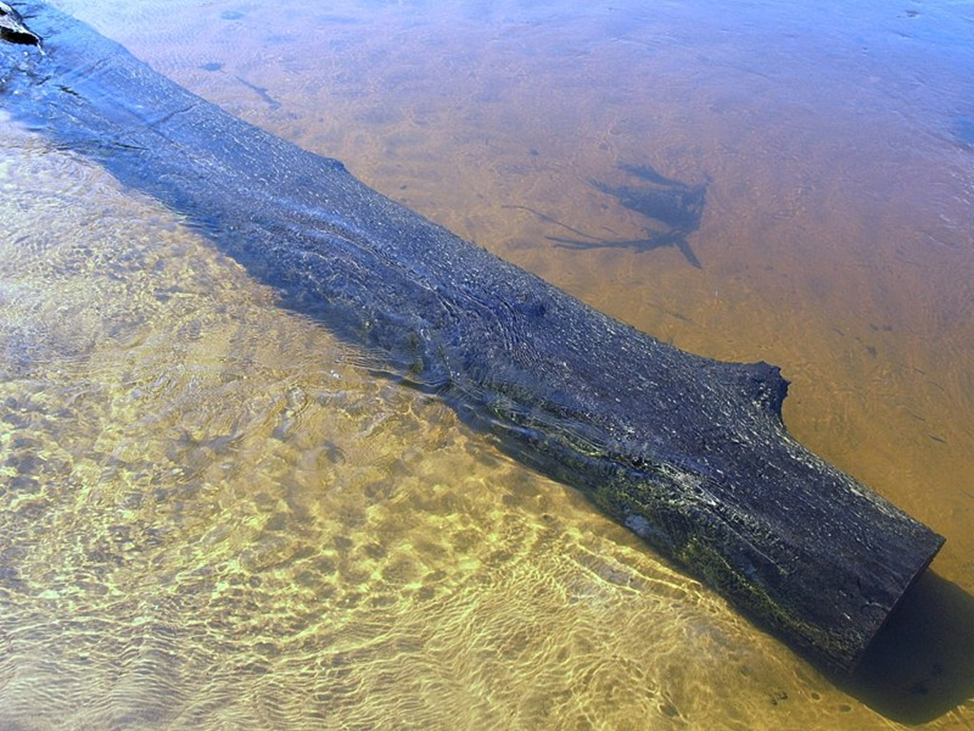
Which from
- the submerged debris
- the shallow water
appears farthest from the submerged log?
the submerged debris

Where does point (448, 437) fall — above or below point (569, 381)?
below

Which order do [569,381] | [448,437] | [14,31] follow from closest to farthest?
[569,381] → [448,437] → [14,31]

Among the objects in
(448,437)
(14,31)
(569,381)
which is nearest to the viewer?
(569,381)

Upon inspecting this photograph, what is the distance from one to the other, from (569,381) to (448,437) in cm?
66

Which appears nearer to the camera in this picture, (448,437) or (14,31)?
(448,437)

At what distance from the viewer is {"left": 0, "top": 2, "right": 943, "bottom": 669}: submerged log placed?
259cm

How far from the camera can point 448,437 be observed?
3.38 metres

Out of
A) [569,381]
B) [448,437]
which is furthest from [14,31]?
[569,381]

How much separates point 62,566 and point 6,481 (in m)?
0.58

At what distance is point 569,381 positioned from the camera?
316cm

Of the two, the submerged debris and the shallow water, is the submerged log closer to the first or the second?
the shallow water

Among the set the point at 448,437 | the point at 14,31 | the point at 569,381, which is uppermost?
the point at 14,31

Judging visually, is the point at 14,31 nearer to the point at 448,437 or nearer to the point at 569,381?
the point at 448,437

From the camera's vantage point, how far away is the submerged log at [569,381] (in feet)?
8.50
